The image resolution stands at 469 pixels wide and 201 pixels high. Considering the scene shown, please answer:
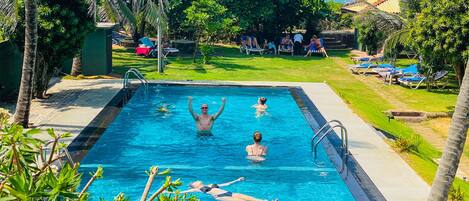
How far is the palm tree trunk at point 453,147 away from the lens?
7.33 metres

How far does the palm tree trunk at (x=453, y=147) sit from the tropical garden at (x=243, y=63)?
1 centimetres

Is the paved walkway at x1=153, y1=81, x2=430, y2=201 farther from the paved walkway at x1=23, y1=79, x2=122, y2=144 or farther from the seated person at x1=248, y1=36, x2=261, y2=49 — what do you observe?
the seated person at x1=248, y1=36, x2=261, y2=49

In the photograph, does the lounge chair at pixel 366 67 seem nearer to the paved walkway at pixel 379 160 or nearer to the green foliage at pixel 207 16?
the green foliage at pixel 207 16

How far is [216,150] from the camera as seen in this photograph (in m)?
15.9

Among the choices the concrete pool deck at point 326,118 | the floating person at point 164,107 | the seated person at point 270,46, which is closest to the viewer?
Answer: the concrete pool deck at point 326,118

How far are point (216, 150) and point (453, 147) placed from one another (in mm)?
9014

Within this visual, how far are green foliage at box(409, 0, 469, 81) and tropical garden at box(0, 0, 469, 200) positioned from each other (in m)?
0.03

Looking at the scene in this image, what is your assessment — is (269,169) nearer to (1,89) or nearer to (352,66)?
(1,89)

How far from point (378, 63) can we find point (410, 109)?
459 inches

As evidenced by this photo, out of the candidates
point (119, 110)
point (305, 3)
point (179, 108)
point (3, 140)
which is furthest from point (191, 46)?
point (3, 140)

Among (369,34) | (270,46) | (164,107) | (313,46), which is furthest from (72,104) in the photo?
(313,46)

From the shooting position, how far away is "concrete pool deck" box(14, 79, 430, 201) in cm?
1225

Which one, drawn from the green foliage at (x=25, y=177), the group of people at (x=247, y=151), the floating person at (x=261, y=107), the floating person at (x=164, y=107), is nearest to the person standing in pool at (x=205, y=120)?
the group of people at (x=247, y=151)

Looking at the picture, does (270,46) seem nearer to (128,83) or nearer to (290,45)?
(290,45)
